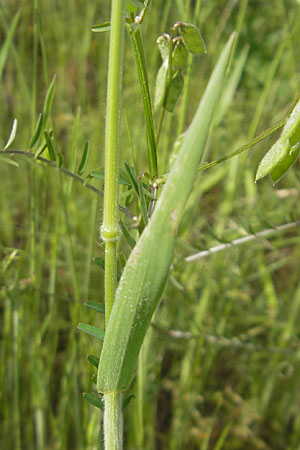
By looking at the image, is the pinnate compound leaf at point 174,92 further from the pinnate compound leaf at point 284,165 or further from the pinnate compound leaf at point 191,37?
the pinnate compound leaf at point 284,165

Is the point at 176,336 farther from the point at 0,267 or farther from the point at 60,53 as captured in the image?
the point at 60,53

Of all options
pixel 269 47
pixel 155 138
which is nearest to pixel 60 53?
pixel 269 47

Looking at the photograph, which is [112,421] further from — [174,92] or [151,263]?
[174,92]

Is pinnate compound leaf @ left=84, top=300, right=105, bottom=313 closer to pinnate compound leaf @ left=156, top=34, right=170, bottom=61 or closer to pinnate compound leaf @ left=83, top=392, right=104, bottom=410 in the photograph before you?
pinnate compound leaf @ left=83, top=392, right=104, bottom=410

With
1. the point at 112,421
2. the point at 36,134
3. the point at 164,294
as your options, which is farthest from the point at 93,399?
the point at 164,294

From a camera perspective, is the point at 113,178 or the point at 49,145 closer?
the point at 113,178
